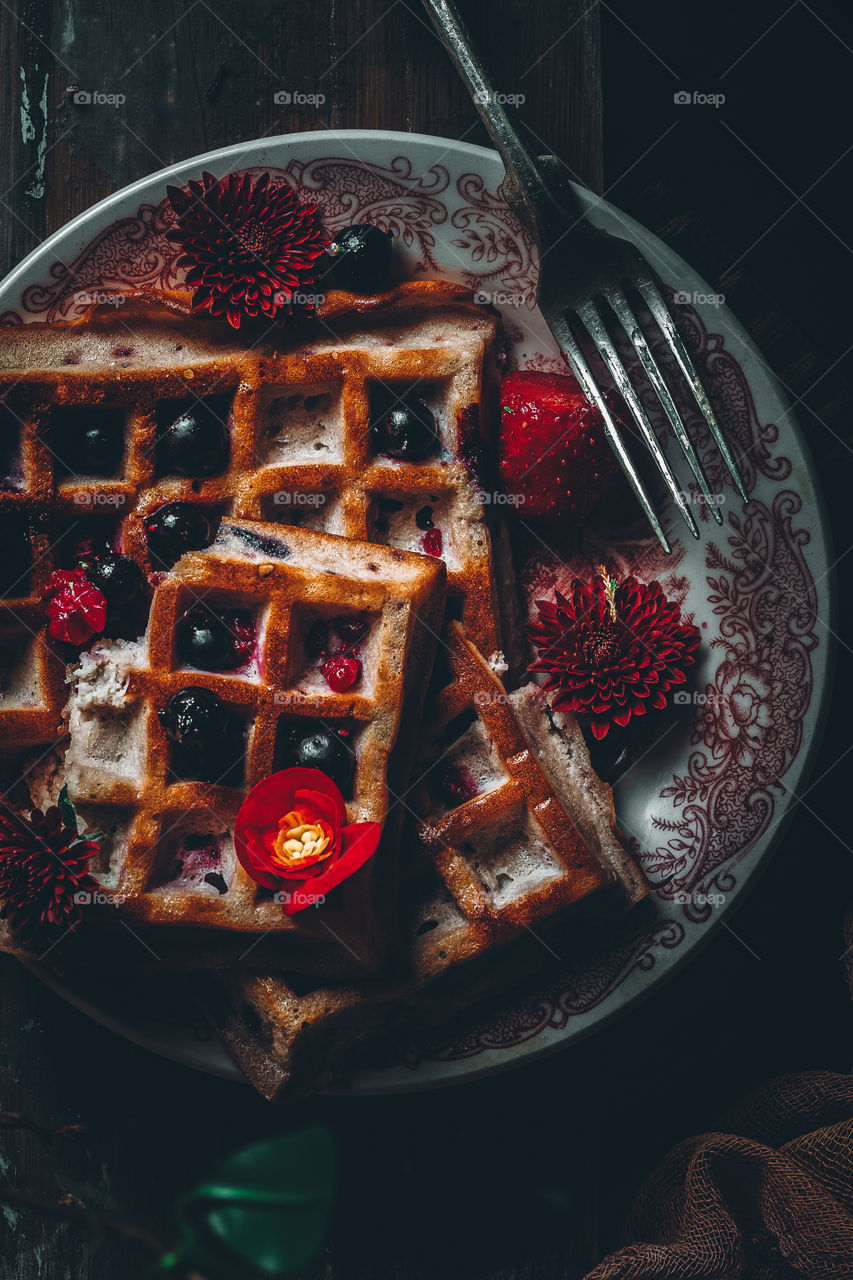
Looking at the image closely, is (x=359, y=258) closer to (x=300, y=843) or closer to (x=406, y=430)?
(x=406, y=430)

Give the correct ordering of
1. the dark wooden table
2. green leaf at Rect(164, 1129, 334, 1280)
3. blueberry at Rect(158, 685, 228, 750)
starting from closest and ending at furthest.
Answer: green leaf at Rect(164, 1129, 334, 1280), blueberry at Rect(158, 685, 228, 750), the dark wooden table

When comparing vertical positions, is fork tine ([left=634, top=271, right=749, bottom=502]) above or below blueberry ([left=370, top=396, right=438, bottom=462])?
above

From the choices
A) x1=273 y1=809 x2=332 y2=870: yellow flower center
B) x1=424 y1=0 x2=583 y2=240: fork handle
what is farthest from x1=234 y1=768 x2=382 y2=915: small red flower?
x1=424 y1=0 x2=583 y2=240: fork handle

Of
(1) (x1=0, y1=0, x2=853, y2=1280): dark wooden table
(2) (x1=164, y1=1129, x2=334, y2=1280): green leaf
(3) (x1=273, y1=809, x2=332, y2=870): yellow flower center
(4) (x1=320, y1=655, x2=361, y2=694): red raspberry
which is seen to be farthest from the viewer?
(1) (x1=0, y1=0, x2=853, y2=1280): dark wooden table

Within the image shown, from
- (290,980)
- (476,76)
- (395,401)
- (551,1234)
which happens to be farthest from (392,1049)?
(476,76)

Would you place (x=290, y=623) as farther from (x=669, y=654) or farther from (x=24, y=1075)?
(x=24, y=1075)

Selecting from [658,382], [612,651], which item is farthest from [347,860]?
[658,382]

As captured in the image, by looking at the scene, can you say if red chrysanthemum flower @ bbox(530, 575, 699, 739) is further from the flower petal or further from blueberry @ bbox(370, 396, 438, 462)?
the flower petal
